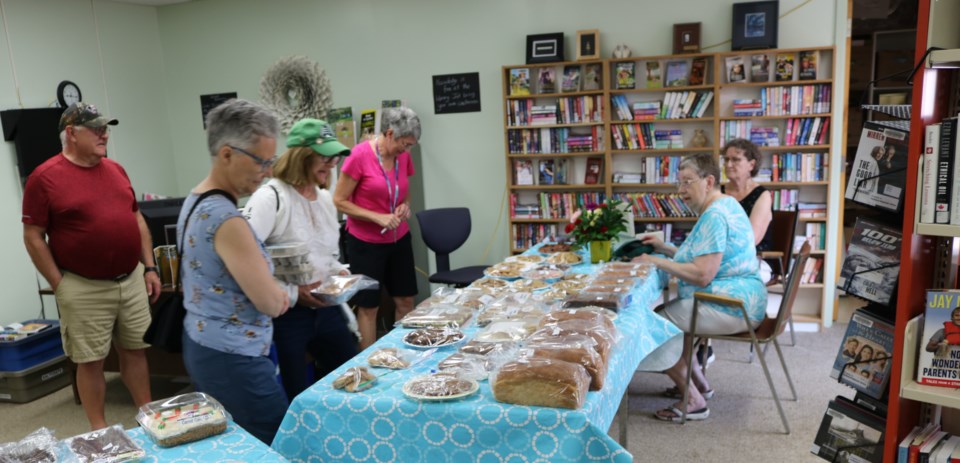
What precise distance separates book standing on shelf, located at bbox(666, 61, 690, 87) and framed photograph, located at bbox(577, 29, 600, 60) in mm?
593

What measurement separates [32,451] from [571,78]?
463 cm

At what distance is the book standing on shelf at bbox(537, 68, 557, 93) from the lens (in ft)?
17.5

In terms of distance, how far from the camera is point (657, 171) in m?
5.25

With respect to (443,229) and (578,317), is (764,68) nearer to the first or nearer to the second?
(443,229)

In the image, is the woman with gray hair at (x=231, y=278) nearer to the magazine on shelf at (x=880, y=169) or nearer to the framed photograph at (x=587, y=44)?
the magazine on shelf at (x=880, y=169)

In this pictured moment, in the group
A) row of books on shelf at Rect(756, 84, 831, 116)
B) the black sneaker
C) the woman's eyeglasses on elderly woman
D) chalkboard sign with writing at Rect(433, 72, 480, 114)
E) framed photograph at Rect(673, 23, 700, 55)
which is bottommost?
the black sneaker

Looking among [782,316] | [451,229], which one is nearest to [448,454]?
[782,316]

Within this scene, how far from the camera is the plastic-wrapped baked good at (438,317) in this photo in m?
2.28

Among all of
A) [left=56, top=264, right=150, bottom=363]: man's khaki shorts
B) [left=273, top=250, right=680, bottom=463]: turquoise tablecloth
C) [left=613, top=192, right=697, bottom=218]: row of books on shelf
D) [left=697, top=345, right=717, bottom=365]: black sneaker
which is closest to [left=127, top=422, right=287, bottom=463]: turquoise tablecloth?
[left=273, top=250, right=680, bottom=463]: turquoise tablecloth

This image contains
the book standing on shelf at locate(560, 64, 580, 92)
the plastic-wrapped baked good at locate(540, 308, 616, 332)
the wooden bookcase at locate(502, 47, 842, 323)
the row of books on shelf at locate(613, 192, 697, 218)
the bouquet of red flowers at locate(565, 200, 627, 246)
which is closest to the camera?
the plastic-wrapped baked good at locate(540, 308, 616, 332)

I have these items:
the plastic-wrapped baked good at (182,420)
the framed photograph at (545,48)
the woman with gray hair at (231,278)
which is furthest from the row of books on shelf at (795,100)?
the plastic-wrapped baked good at (182,420)

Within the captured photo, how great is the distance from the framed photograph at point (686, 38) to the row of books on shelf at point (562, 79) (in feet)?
2.01

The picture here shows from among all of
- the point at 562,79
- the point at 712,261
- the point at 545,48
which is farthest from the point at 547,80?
the point at 712,261

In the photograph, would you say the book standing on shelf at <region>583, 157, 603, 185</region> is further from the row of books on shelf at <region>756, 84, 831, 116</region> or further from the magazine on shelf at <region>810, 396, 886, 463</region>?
the magazine on shelf at <region>810, 396, 886, 463</region>
